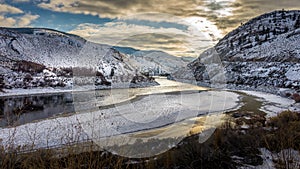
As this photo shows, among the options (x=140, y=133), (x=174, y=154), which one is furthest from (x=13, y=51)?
(x=174, y=154)

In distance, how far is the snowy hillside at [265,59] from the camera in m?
54.0

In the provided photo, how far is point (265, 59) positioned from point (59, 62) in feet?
221

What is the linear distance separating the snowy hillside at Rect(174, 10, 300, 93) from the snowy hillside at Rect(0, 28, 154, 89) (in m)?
27.8

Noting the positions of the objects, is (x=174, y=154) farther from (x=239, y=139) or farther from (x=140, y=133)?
(x=140, y=133)

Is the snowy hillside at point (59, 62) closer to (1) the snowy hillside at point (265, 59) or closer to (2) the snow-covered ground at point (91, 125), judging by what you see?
(1) the snowy hillside at point (265, 59)

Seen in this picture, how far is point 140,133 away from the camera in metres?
13.5

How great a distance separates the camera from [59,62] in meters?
74.1

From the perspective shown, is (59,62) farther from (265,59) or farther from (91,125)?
(265,59)

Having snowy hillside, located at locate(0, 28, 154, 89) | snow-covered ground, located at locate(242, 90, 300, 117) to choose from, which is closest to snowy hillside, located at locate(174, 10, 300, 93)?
snow-covered ground, located at locate(242, 90, 300, 117)

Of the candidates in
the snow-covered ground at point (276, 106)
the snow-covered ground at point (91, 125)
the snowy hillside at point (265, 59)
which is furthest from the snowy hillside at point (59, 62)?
the snow-covered ground at point (276, 106)

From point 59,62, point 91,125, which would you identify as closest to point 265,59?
point 59,62

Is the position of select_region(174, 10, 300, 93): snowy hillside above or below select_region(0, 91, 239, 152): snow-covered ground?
above

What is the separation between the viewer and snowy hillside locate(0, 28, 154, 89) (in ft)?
177

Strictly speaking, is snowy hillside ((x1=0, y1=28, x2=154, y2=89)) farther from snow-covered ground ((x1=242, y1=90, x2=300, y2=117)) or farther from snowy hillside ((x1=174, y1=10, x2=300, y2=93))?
snow-covered ground ((x1=242, y1=90, x2=300, y2=117))
